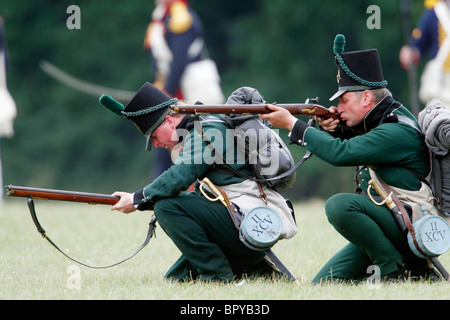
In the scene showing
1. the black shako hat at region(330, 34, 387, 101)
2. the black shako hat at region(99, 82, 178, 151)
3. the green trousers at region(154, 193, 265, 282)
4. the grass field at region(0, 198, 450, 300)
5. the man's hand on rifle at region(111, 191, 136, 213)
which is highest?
the black shako hat at region(330, 34, 387, 101)

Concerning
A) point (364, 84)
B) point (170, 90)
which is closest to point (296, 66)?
point (170, 90)

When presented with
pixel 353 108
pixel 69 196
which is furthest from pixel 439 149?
pixel 69 196

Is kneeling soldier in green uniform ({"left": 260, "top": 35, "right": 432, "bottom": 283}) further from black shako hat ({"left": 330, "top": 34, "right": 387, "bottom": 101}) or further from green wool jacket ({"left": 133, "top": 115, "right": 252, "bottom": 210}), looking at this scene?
green wool jacket ({"left": 133, "top": 115, "right": 252, "bottom": 210})

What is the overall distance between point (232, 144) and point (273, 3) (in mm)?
14493

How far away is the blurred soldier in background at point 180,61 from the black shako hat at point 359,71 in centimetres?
532

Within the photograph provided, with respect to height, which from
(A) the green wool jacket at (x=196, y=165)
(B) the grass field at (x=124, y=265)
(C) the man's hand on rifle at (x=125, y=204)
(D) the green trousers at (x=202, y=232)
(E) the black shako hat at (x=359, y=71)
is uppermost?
(E) the black shako hat at (x=359, y=71)

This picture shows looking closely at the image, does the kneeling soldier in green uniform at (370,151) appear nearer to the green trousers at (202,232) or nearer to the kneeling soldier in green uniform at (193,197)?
the kneeling soldier in green uniform at (193,197)

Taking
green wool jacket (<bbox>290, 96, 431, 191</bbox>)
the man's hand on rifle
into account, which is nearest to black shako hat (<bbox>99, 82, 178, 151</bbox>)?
the man's hand on rifle

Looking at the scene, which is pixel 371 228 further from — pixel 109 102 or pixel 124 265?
A: pixel 124 265

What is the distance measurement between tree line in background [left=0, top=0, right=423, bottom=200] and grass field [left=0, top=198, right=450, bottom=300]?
9.23 m

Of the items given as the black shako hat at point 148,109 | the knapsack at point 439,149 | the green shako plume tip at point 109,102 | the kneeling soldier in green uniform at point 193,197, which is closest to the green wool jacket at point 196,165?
the kneeling soldier in green uniform at point 193,197

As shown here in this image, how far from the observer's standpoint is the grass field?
13.6 ft

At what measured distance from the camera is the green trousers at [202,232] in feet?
14.9

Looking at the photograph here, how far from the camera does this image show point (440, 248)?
170 inches
